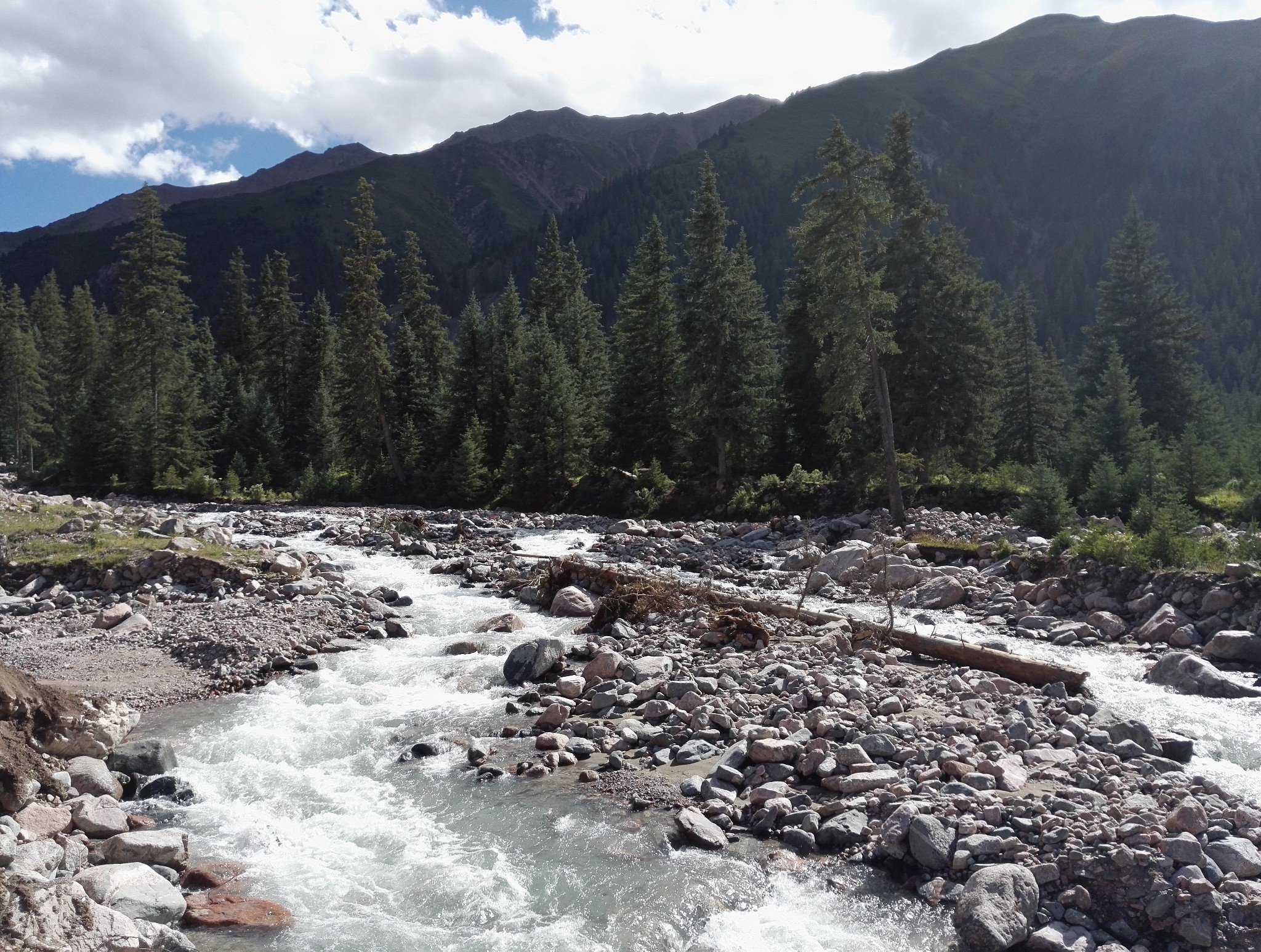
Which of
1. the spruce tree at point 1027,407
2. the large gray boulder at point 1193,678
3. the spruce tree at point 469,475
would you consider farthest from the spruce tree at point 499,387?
the large gray boulder at point 1193,678

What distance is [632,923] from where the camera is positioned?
6754 millimetres

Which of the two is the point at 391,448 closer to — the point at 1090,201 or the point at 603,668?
the point at 603,668

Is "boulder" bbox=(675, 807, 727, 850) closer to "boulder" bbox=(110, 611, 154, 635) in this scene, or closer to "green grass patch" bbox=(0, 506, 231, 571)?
"boulder" bbox=(110, 611, 154, 635)

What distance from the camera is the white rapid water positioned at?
6.61 m

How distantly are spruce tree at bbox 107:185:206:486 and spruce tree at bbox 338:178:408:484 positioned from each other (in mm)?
9869

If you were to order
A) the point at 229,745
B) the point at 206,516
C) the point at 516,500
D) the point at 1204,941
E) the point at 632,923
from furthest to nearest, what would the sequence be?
the point at 516,500 → the point at 206,516 → the point at 229,745 → the point at 632,923 → the point at 1204,941

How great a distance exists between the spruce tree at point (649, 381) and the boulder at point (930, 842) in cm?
3228

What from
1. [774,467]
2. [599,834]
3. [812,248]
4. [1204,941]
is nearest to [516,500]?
[774,467]

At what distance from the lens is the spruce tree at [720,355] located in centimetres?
3622

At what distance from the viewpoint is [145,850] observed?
735 cm

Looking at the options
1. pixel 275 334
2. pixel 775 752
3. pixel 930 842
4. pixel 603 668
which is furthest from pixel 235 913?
pixel 275 334

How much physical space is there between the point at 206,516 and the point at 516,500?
44.9ft

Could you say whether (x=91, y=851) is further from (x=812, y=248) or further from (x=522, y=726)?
(x=812, y=248)

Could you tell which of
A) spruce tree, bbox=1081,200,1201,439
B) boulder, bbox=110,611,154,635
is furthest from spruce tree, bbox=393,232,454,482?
spruce tree, bbox=1081,200,1201,439
